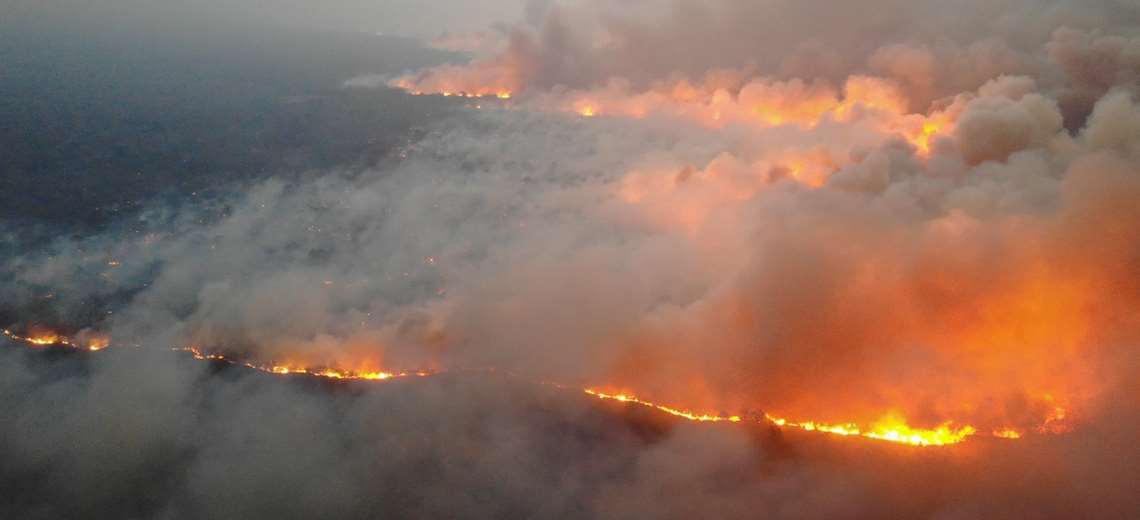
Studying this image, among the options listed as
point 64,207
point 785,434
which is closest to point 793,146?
point 785,434

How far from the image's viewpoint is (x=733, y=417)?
28.4 m

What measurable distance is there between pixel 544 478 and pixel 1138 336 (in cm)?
3092

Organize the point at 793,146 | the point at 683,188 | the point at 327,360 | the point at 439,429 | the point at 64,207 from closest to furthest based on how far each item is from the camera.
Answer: the point at 439,429, the point at 327,360, the point at 64,207, the point at 683,188, the point at 793,146

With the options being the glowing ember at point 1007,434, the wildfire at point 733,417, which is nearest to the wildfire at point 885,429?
the wildfire at point 733,417

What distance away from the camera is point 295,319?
34.7 m

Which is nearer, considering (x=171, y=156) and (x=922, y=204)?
(x=922, y=204)

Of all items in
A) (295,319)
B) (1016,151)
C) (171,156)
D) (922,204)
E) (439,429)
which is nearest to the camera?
(439,429)

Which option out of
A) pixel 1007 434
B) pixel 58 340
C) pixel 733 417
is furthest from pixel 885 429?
pixel 58 340

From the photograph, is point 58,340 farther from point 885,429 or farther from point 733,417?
point 885,429

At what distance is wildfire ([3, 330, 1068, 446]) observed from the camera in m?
26.4

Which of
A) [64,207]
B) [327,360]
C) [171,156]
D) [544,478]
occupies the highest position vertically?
[171,156]

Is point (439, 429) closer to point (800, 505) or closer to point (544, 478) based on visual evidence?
point (544, 478)

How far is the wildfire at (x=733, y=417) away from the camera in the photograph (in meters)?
26.4

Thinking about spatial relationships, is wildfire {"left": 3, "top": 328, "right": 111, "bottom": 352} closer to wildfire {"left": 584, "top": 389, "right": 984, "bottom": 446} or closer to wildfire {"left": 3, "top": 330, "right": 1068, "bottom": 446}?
wildfire {"left": 3, "top": 330, "right": 1068, "bottom": 446}
